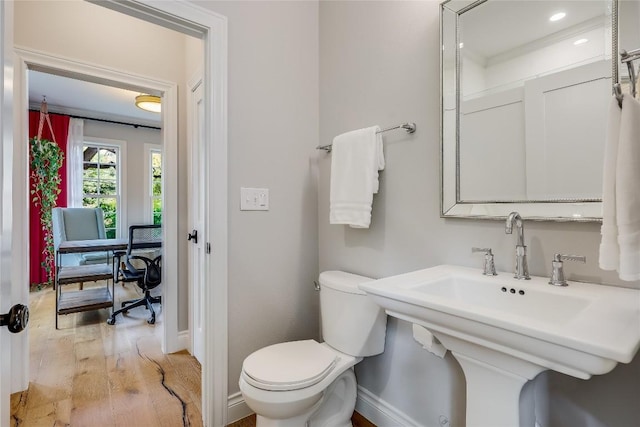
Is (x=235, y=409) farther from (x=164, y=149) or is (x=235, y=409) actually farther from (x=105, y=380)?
(x=164, y=149)

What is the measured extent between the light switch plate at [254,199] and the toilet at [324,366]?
497mm

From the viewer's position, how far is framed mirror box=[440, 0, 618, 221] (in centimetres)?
91

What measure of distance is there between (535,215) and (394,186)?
0.58 metres

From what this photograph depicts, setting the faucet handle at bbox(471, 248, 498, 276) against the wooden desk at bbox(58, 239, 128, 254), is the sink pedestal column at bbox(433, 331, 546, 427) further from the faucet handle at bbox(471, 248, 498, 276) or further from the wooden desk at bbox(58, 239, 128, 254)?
the wooden desk at bbox(58, 239, 128, 254)

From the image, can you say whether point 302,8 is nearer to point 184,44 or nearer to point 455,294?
point 184,44

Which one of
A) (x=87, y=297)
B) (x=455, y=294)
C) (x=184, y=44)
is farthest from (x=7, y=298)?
(x=87, y=297)

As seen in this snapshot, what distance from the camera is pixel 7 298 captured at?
0.63 m

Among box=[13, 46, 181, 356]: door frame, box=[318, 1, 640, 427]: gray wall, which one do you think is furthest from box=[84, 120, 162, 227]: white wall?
box=[318, 1, 640, 427]: gray wall

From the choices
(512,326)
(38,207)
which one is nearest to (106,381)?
(512,326)

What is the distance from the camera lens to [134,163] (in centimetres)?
475

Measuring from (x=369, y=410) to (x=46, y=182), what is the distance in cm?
463

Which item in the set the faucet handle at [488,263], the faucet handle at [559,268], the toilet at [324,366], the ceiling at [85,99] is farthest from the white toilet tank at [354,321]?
the ceiling at [85,99]

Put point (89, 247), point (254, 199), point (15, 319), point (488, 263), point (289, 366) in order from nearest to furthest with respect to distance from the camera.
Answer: point (15, 319)
point (488, 263)
point (289, 366)
point (254, 199)
point (89, 247)

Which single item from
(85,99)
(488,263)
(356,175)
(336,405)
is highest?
(85,99)
